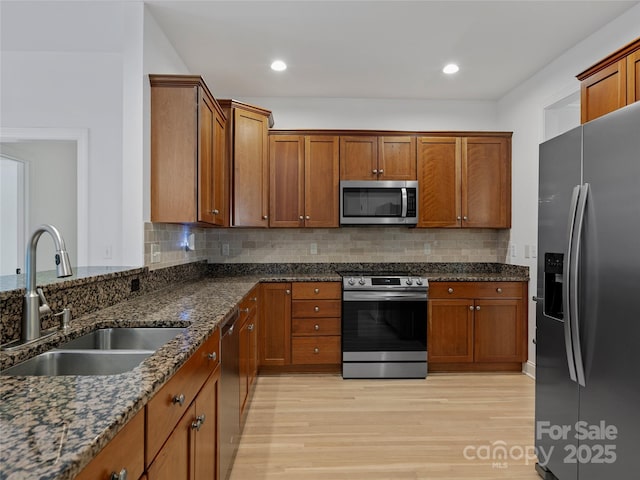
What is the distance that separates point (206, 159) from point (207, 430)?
72.0 inches

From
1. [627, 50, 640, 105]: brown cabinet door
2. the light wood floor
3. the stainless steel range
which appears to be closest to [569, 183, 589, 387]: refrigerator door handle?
[627, 50, 640, 105]: brown cabinet door

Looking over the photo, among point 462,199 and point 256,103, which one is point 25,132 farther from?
point 462,199

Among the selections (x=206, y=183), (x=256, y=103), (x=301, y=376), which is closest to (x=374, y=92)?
(x=256, y=103)

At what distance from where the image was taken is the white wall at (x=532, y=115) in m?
2.83

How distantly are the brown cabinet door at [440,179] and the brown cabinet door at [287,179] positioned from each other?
47.2 inches

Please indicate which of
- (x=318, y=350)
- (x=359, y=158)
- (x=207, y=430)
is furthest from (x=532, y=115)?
(x=207, y=430)

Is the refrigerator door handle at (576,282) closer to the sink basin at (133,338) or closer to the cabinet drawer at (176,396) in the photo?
the cabinet drawer at (176,396)

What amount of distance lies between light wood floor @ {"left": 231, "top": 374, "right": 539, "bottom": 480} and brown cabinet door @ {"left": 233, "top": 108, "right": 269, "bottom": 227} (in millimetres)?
1517

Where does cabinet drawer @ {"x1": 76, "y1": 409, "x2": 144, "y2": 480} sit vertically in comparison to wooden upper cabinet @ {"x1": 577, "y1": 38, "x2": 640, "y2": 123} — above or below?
below

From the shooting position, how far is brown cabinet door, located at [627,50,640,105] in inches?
74.4

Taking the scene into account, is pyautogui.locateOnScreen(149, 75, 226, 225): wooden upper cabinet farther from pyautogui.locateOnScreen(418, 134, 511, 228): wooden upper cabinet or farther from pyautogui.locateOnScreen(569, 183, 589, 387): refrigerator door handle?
pyautogui.locateOnScreen(418, 134, 511, 228): wooden upper cabinet

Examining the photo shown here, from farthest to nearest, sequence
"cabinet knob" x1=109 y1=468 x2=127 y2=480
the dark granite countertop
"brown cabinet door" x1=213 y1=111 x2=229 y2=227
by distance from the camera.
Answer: "brown cabinet door" x1=213 y1=111 x2=229 y2=227 → "cabinet knob" x1=109 y1=468 x2=127 y2=480 → the dark granite countertop

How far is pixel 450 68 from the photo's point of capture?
3.34 metres

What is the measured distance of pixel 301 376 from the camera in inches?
140
